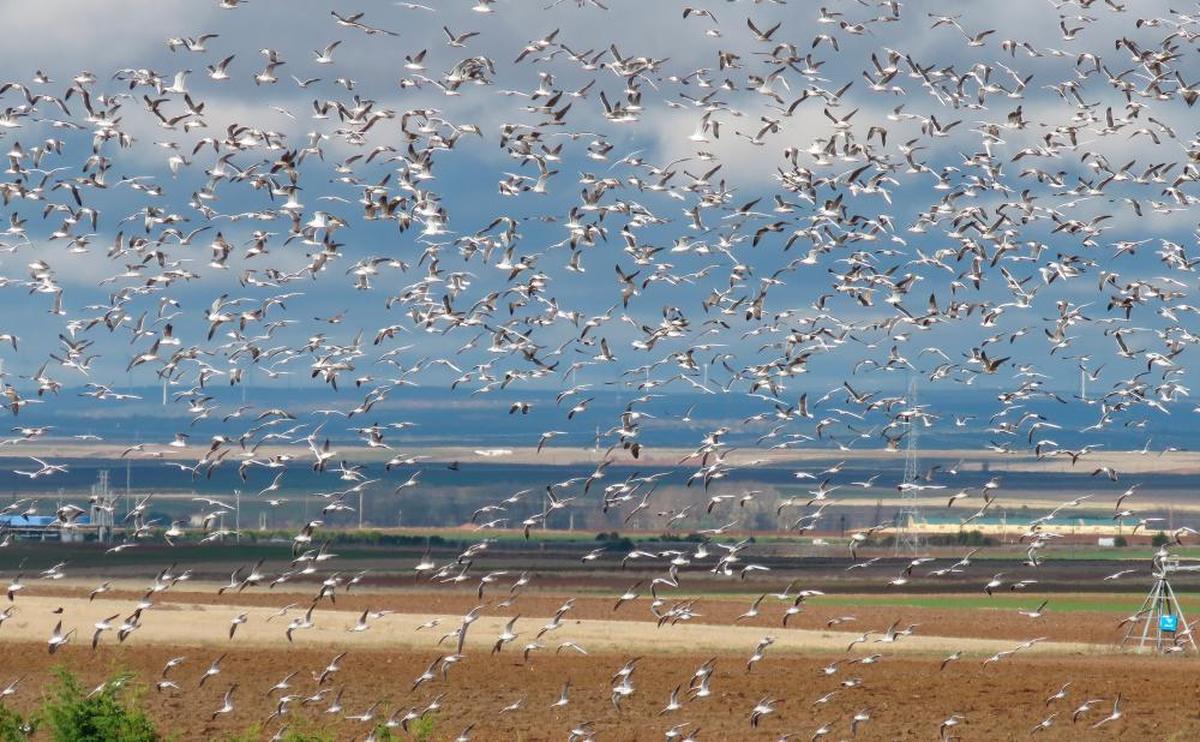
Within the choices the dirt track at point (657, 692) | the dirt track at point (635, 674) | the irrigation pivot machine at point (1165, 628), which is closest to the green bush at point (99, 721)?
the dirt track at point (635, 674)

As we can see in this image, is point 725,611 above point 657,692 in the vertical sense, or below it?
below

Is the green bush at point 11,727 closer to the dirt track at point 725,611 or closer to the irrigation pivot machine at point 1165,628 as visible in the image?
the irrigation pivot machine at point 1165,628

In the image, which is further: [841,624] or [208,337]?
[841,624]

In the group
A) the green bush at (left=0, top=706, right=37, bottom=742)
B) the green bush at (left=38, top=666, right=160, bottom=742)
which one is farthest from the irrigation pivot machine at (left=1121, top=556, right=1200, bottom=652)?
the green bush at (left=0, top=706, right=37, bottom=742)

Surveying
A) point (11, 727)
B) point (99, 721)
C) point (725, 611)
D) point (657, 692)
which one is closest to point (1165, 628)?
point (657, 692)

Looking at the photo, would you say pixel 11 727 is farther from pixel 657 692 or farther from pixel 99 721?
pixel 657 692

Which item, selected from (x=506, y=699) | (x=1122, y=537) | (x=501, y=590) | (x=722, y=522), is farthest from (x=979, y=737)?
(x=722, y=522)

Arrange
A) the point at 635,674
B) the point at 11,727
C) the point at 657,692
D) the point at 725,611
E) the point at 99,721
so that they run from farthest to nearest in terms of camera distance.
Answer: the point at 725,611 → the point at 635,674 → the point at 657,692 → the point at 11,727 → the point at 99,721

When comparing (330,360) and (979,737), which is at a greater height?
(330,360)

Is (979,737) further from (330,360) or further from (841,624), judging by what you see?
(841,624)

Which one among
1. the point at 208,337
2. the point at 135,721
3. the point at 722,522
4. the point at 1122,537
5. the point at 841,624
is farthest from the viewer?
the point at 722,522

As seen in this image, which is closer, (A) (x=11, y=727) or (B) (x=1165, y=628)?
(A) (x=11, y=727)
